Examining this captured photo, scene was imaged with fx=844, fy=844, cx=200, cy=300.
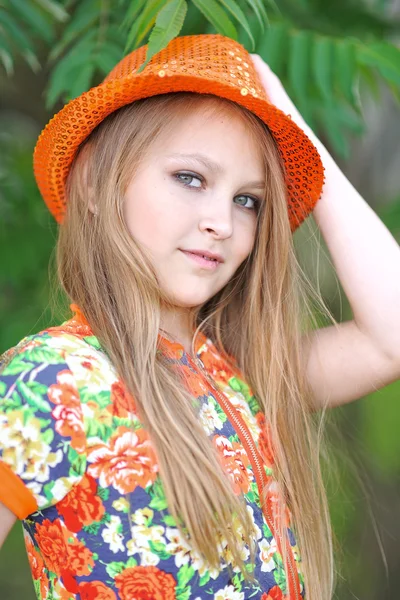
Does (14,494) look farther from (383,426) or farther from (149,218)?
(383,426)

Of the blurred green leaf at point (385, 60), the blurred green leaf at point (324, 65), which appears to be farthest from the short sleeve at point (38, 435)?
the blurred green leaf at point (385, 60)

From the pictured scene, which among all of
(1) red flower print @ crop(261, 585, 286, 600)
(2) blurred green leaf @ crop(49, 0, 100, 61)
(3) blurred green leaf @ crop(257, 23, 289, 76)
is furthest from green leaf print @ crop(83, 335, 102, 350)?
(3) blurred green leaf @ crop(257, 23, 289, 76)

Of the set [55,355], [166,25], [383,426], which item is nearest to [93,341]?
[55,355]

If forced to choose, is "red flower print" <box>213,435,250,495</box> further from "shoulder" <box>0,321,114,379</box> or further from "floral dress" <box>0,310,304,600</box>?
"shoulder" <box>0,321,114,379</box>

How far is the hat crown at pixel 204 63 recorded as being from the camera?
185cm

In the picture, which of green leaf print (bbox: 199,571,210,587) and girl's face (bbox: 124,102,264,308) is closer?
green leaf print (bbox: 199,571,210,587)

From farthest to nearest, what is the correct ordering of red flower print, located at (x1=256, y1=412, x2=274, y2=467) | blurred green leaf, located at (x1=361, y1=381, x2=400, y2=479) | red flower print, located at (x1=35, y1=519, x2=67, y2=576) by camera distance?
1. blurred green leaf, located at (x1=361, y1=381, x2=400, y2=479)
2. red flower print, located at (x1=256, y1=412, x2=274, y2=467)
3. red flower print, located at (x1=35, y1=519, x2=67, y2=576)

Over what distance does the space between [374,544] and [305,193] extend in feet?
7.47

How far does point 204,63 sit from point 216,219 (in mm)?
353

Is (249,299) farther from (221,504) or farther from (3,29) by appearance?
(3,29)

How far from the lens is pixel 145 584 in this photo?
1.63 meters

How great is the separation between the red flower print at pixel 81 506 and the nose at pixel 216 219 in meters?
0.60

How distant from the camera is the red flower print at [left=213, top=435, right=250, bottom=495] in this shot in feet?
5.85

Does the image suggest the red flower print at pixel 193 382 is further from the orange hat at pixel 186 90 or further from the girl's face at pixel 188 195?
the orange hat at pixel 186 90
